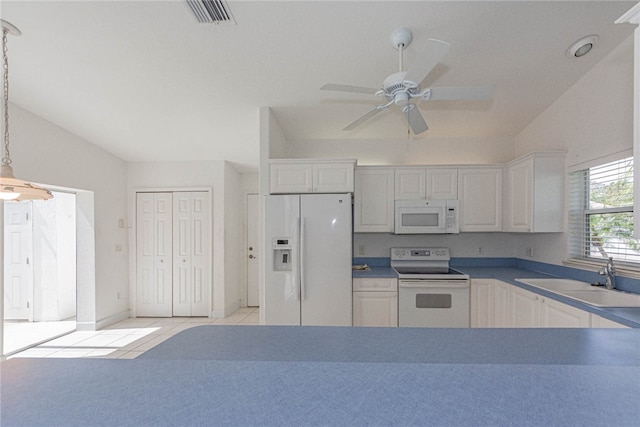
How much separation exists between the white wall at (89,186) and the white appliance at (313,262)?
268cm

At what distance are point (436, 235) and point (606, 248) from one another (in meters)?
1.60

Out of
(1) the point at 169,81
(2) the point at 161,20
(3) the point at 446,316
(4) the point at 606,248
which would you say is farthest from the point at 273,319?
(4) the point at 606,248

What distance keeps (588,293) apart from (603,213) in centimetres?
76

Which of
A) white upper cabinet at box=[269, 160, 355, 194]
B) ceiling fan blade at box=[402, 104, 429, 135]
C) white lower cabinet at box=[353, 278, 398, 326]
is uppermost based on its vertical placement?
ceiling fan blade at box=[402, 104, 429, 135]

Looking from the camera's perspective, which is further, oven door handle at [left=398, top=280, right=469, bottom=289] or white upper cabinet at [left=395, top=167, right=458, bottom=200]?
white upper cabinet at [left=395, top=167, right=458, bottom=200]

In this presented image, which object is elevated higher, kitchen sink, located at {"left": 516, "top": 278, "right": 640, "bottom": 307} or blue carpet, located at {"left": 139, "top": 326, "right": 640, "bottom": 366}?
blue carpet, located at {"left": 139, "top": 326, "right": 640, "bottom": 366}

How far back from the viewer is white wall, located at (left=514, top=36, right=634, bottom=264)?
227cm

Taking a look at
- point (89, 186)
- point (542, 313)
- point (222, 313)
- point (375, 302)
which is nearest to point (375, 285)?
point (375, 302)

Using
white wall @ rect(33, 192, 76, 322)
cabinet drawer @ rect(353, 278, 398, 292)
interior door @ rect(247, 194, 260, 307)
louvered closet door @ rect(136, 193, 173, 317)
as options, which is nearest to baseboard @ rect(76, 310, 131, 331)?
louvered closet door @ rect(136, 193, 173, 317)

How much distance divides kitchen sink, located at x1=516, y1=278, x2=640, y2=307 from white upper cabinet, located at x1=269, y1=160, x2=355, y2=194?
206 centimetres

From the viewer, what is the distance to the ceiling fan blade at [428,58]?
57.0 inches

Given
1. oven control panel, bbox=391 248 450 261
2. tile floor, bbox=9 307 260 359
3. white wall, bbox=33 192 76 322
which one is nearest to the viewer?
tile floor, bbox=9 307 260 359

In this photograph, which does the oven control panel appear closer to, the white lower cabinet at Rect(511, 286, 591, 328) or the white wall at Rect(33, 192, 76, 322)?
the white lower cabinet at Rect(511, 286, 591, 328)

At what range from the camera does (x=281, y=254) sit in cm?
297
